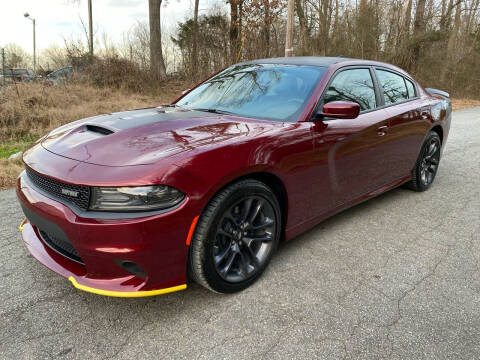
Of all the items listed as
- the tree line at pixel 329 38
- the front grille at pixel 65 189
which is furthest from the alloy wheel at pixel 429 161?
the tree line at pixel 329 38

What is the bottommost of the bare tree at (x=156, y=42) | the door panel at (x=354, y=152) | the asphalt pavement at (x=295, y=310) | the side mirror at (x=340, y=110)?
the asphalt pavement at (x=295, y=310)

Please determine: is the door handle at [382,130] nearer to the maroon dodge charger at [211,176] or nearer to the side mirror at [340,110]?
the maroon dodge charger at [211,176]

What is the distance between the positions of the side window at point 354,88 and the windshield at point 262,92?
0.55 feet

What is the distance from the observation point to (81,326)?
6.95ft

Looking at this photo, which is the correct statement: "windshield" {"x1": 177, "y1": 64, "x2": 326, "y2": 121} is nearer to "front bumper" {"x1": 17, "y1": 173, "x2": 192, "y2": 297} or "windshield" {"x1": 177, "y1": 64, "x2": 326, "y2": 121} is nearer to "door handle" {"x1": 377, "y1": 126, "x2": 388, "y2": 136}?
"door handle" {"x1": 377, "y1": 126, "x2": 388, "y2": 136}

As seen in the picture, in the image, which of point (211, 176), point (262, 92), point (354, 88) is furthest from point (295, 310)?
point (354, 88)

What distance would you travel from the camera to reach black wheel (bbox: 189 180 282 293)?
215cm

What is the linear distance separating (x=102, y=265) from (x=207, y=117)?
4.36ft

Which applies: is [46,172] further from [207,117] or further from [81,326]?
[207,117]

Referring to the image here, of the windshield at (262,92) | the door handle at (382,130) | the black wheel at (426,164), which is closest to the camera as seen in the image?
the windshield at (262,92)

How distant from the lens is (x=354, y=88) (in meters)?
3.36

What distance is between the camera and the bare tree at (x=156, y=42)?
1375 cm

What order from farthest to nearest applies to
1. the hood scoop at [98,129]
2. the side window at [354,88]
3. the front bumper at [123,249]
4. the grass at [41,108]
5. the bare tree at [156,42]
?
the bare tree at [156,42], the grass at [41,108], the side window at [354,88], the hood scoop at [98,129], the front bumper at [123,249]

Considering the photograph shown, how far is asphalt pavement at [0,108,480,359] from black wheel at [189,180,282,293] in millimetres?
149
